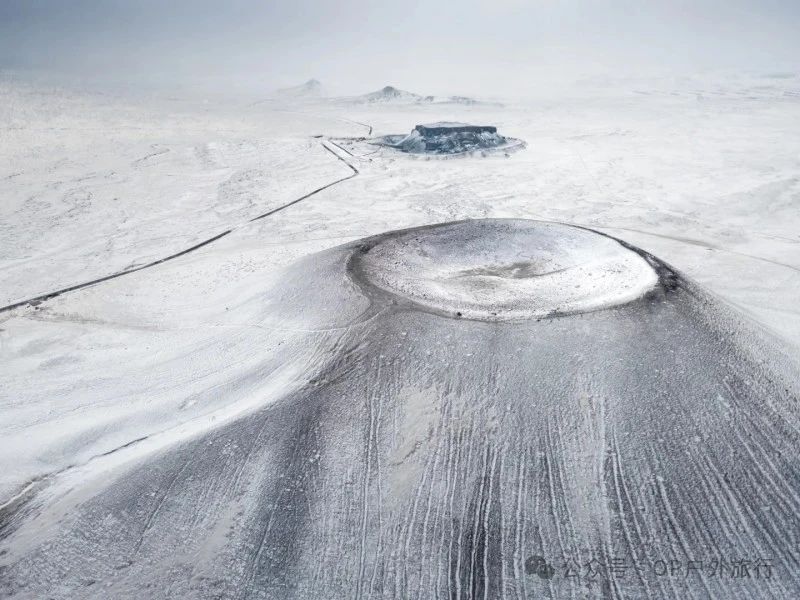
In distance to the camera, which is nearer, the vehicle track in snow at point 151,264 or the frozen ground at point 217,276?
the frozen ground at point 217,276

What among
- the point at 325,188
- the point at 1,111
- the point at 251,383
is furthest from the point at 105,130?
the point at 251,383

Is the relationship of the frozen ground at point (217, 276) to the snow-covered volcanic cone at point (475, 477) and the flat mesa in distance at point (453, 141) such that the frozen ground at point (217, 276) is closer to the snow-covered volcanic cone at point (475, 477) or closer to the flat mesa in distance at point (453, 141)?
the snow-covered volcanic cone at point (475, 477)

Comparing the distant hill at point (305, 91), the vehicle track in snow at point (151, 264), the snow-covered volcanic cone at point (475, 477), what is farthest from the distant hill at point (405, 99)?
the snow-covered volcanic cone at point (475, 477)

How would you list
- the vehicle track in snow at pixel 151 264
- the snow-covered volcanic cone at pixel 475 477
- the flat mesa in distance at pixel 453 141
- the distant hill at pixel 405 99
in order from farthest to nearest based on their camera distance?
the distant hill at pixel 405 99 → the flat mesa in distance at pixel 453 141 → the vehicle track in snow at pixel 151 264 → the snow-covered volcanic cone at pixel 475 477

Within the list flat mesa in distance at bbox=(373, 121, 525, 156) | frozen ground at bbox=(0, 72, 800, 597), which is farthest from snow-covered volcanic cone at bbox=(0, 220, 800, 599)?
flat mesa in distance at bbox=(373, 121, 525, 156)

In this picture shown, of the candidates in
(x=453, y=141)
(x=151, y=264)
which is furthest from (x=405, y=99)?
(x=151, y=264)

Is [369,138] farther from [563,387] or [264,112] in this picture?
[563,387]

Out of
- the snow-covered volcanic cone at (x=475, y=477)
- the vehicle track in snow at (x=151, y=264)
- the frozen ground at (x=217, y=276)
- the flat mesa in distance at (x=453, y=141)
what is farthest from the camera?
the flat mesa in distance at (x=453, y=141)
